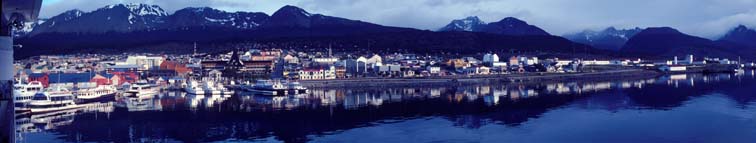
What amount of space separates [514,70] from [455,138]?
54.1 ft

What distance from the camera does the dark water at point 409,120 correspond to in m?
6.43

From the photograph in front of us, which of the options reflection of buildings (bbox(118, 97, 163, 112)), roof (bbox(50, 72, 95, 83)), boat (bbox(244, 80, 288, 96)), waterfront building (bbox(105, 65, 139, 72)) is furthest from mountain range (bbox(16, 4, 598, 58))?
reflection of buildings (bbox(118, 97, 163, 112))

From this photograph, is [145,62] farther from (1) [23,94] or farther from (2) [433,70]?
(1) [23,94]

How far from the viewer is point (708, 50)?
4122 cm

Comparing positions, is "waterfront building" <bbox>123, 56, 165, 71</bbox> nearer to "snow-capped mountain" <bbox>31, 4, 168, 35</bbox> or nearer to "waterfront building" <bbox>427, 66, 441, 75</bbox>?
"waterfront building" <bbox>427, 66, 441, 75</bbox>

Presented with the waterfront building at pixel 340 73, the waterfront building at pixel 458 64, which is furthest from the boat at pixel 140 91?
the waterfront building at pixel 458 64

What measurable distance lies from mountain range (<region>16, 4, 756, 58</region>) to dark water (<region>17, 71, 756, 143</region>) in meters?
17.6

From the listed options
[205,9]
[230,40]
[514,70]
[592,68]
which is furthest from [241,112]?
[205,9]

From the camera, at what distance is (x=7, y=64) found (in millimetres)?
1230

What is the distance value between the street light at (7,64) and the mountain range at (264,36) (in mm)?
25272

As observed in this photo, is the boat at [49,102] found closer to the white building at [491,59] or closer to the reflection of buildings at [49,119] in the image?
the reflection of buildings at [49,119]

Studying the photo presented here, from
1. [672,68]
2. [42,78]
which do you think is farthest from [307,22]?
[42,78]

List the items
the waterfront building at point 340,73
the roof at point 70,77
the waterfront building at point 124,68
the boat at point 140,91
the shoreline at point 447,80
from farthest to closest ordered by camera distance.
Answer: the waterfront building at point 124,68 < the waterfront building at point 340,73 < the shoreline at point 447,80 < the roof at point 70,77 < the boat at point 140,91

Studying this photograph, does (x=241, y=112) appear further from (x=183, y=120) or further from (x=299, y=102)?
(x=299, y=102)
